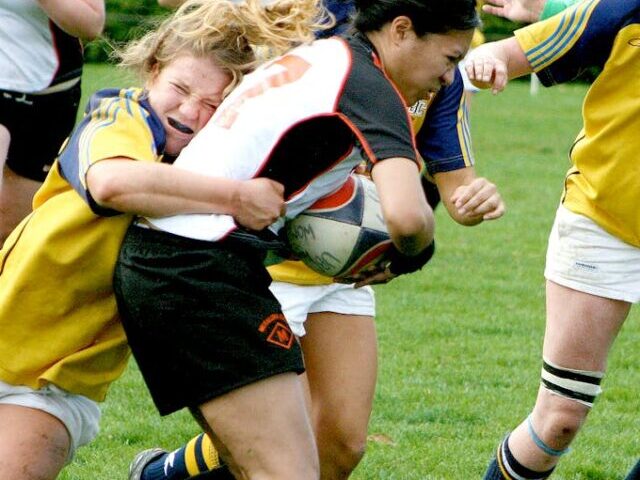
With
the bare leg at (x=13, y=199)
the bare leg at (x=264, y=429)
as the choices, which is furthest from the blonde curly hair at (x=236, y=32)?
the bare leg at (x=13, y=199)

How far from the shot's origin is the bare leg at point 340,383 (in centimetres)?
450

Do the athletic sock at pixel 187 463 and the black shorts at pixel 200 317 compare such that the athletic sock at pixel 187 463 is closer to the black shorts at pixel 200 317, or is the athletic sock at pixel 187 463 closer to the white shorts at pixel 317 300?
the white shorts at pixel 317 300

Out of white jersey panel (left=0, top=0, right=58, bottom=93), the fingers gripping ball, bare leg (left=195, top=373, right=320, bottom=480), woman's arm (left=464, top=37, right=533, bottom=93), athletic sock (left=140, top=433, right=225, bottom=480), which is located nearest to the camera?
bare leg (left=195, top=373, right=320, bottom=480)

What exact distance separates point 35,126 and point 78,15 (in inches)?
25.3

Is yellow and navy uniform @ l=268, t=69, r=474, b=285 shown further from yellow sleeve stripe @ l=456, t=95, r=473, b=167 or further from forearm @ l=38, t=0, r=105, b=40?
forearm @ l=38, t=0, r=105, b=40

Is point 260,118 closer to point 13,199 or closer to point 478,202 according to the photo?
point 478,202

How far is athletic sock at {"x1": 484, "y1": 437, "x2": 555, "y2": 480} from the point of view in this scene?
4.75 metres

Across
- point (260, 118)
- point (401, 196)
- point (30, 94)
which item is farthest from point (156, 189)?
point (30, 94)

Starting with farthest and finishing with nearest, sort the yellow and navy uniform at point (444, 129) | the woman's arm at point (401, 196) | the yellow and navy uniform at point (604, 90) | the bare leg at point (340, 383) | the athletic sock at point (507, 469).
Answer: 1. the athletic sock at point (507, 469)
2. the bare leg at point (340, 383)
3. the yellow and navy uniform at point (604, 90)
4. the yellow and navy uniform at point (444, 129)
5. the woman's arm at point (401, 196)

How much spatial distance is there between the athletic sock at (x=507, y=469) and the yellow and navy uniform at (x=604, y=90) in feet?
2.85

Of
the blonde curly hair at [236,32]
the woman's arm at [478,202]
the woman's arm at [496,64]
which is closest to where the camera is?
the woman's arm at [478,202]

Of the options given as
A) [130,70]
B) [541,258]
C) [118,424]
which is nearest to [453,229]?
[541,258]

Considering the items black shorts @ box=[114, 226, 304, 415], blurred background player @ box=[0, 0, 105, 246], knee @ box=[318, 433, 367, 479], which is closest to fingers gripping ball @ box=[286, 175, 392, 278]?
black shorts @ box=[114, 226, 304, 415]

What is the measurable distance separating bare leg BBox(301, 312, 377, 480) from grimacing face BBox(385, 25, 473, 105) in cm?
126
